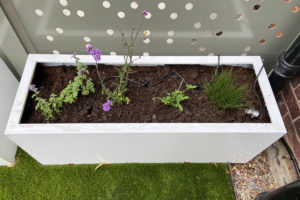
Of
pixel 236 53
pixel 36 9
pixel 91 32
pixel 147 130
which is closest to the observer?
pixel 147 130

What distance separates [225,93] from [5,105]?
140 centimetres

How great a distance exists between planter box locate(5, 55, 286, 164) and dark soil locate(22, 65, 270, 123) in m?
0.05

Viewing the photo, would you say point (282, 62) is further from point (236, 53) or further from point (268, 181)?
point (268, 181)

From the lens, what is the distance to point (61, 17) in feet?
4.71

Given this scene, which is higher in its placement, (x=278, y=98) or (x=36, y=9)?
(x=36, y=9)

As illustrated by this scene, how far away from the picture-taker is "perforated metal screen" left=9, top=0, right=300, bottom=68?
137cm

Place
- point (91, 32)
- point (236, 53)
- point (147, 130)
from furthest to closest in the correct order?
point (236, 53) < point (91, 32) < point (147, 130)

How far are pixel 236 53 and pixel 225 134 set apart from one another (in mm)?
641

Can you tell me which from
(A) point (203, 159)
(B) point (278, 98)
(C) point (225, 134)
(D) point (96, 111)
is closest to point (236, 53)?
(B) point (278, 98)

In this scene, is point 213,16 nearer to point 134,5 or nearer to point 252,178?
point 134,5

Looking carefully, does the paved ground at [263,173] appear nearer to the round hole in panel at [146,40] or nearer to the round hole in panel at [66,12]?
the round hole in panel at [146,40]

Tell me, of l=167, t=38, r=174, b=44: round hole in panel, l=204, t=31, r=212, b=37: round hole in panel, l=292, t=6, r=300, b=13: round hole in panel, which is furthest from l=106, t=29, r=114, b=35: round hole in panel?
l=292, t=6, r=300, b=13: round hole in panel

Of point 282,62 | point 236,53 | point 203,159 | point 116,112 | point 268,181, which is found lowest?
point 268,181

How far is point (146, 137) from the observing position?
1.35m
